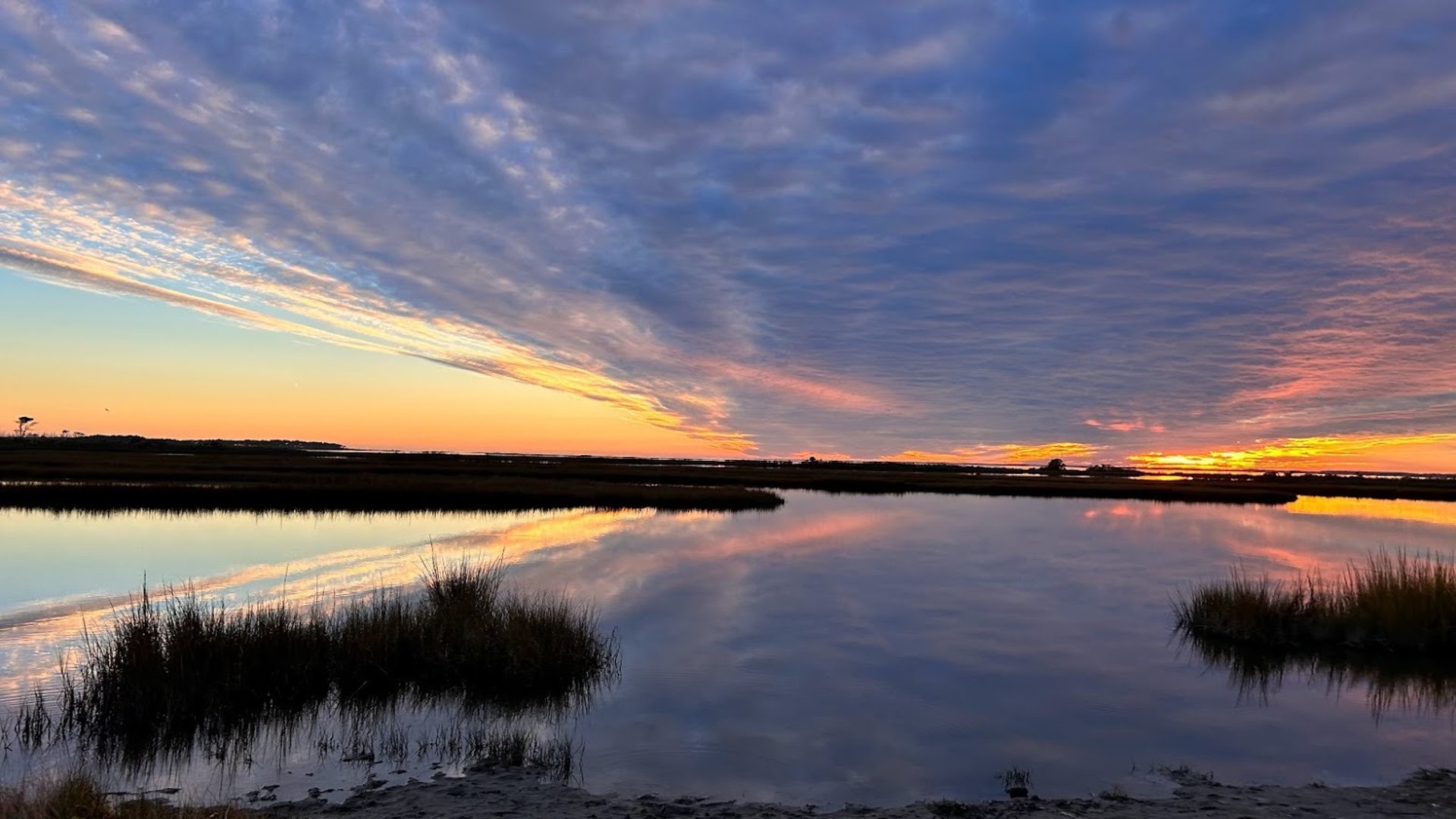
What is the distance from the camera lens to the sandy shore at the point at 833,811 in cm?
796

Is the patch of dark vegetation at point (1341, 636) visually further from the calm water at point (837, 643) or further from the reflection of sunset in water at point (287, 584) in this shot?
the reflection of sunset in water at point (287, 584)

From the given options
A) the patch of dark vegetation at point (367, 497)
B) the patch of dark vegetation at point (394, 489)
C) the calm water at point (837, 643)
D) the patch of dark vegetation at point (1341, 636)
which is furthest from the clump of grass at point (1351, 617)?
the patch of dark vegetation at point (394, 489)

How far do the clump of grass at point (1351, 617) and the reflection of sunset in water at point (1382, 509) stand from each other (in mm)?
40903

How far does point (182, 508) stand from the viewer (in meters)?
38.2

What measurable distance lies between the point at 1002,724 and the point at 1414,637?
11198 mm

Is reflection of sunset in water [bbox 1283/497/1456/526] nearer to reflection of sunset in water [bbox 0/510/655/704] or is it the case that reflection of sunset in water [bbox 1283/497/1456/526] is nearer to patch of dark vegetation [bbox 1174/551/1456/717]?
patch of dark vegetation [bbox 1174/551/1456/717]

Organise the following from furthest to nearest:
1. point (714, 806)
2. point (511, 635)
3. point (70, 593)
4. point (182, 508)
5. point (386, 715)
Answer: point (182, 508) < point (70, 593) < point (511, 635) < point (386, 715) < point (714, 806)

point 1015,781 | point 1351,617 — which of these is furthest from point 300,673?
point 1351,617

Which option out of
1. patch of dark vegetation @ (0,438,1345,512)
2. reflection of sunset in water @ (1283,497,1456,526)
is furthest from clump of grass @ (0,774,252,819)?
reflection of sunset in water @ (1283,497,1456,526)

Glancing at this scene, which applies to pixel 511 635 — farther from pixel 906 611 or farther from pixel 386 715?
pixel 906 611

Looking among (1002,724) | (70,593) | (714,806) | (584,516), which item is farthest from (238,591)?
(584,516)

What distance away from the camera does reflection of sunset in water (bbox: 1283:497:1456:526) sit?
5354 cm

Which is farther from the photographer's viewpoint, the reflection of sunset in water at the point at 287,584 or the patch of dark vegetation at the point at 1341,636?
the patch of dark vegetation at the point at 1341,636

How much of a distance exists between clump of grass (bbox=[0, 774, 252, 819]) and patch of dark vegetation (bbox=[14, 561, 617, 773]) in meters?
2.88
